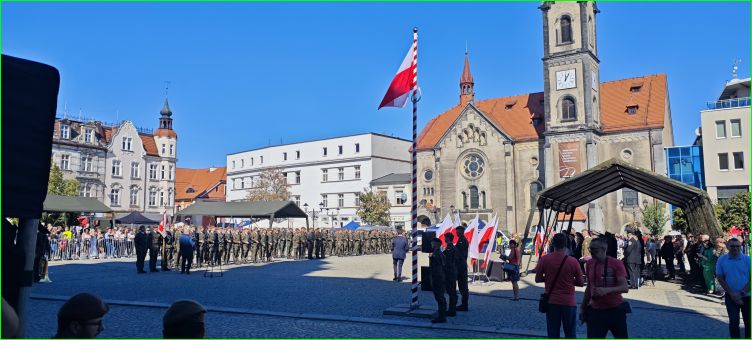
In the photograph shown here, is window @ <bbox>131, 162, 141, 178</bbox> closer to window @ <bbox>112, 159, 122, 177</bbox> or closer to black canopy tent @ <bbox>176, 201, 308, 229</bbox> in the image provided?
window @ <bbox>112, 159, 122, 177</bbox>

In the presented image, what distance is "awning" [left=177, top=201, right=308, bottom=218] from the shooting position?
31.4 metres

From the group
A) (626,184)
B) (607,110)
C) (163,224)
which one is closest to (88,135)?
(163,224)

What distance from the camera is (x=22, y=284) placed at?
13.0 ft

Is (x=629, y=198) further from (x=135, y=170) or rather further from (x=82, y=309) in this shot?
(x=135, y=170)

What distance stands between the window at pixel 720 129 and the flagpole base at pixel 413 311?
4775 cm

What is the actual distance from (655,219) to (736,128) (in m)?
12.6

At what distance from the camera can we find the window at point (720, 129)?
48906 millimetres

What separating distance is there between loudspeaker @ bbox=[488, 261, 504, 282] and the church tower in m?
34.7

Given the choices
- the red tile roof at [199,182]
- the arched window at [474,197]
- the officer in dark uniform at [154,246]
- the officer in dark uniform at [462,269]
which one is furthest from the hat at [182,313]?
the red tile roof at [199,182]

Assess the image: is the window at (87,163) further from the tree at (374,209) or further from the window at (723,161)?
the window at (723,161)

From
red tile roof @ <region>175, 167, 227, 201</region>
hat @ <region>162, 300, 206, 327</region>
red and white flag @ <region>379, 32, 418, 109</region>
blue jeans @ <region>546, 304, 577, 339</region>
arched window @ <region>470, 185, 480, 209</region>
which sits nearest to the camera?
hat @ <region>162, 300, 206, 327</region>

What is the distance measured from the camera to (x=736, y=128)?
4856cm

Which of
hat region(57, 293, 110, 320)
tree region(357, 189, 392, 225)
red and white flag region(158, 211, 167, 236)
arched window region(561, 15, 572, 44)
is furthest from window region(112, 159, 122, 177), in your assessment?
hat region(57, 293, 110, 320)

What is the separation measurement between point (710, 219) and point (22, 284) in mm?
15277
